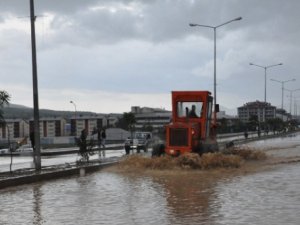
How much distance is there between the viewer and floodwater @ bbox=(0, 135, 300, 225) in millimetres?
11852

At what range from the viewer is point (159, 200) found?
14.7 meters

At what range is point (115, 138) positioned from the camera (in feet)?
302

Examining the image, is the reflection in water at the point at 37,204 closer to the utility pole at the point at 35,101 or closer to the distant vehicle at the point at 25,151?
the utility pole at the point at 35,101

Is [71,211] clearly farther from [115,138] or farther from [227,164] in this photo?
[115,138]

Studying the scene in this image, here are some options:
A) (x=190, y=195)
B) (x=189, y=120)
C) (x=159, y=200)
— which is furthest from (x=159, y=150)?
(x=159, y=200)

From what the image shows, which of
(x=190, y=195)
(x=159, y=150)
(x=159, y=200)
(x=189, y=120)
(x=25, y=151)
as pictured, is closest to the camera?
(x=159, y=200)

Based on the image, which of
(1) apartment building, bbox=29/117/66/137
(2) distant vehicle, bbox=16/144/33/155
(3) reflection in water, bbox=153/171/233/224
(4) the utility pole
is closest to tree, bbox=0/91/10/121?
(4) the utility pole

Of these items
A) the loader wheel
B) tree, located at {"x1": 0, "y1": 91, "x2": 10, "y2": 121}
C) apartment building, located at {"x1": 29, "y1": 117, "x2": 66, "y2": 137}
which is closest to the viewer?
tree, located at {"x1": 0, "y1": 91, "x2": 10, "y2": 121}

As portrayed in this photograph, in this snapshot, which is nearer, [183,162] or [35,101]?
[35,101]

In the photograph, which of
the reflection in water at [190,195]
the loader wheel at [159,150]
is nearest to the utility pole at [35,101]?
the reflection in water at [190,195]

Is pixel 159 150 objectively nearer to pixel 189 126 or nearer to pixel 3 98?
pixel 189 126

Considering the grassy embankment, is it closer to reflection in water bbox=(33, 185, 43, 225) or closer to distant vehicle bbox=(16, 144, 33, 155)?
reflection in water bbox=(33, 185, 43, 225)

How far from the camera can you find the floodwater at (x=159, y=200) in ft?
38.9

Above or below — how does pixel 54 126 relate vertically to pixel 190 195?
above
